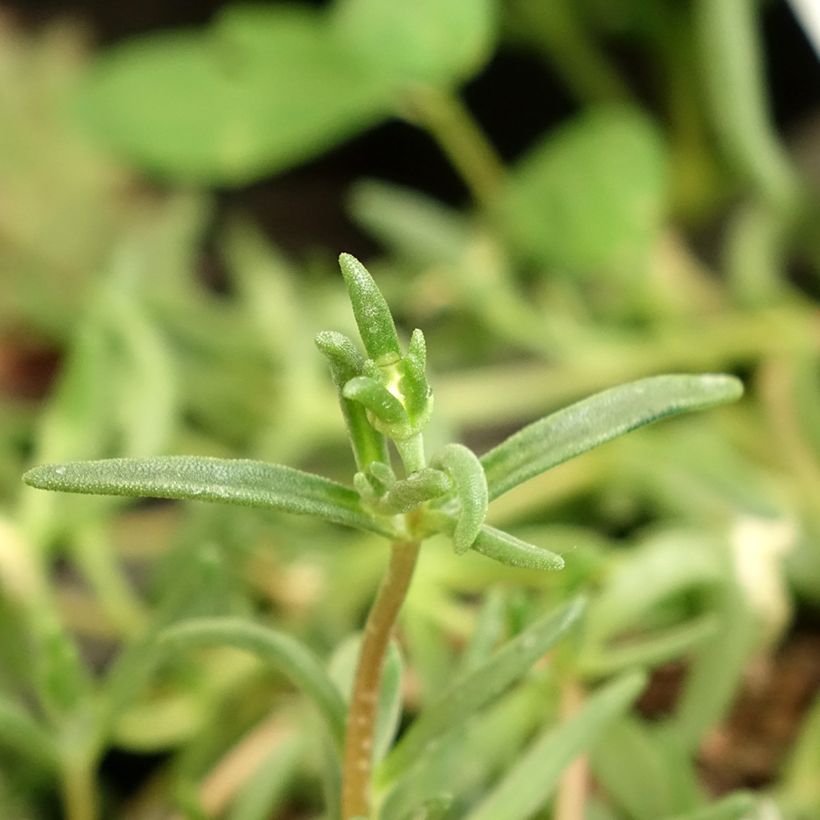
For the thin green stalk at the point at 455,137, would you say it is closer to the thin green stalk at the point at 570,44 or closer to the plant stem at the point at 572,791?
the thin green stalk at the point at 570,44

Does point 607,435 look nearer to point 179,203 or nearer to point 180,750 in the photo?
point 180,750

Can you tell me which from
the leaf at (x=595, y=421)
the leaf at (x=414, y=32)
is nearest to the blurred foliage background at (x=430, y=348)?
the leaf at (x=414, y=32)

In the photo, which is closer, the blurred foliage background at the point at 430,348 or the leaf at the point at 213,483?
→ the leaf at the point at 213,483

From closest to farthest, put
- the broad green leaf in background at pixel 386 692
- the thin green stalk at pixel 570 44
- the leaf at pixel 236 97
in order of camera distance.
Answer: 1. the broad green leaf in background at pixel 386 692
2. the leaf at pixel 236 97
3. the thin green stalk at pixel 570 44

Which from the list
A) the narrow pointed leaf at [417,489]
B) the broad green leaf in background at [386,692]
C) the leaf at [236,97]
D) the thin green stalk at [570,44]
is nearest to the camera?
the narrow pointed leaf at [417,489]

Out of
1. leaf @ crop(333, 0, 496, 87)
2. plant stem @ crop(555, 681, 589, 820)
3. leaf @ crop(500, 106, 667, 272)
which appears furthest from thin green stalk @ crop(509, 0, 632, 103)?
plant stem @ crop(555, 681, 589, 820)

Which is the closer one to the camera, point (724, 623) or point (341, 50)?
point (724, 623)

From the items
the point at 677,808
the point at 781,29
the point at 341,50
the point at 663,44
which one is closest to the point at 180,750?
the point at 677,808

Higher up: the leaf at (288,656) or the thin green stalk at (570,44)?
the thin green stalk at (570,44)

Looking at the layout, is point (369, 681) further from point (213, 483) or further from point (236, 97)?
point (236, 97)
